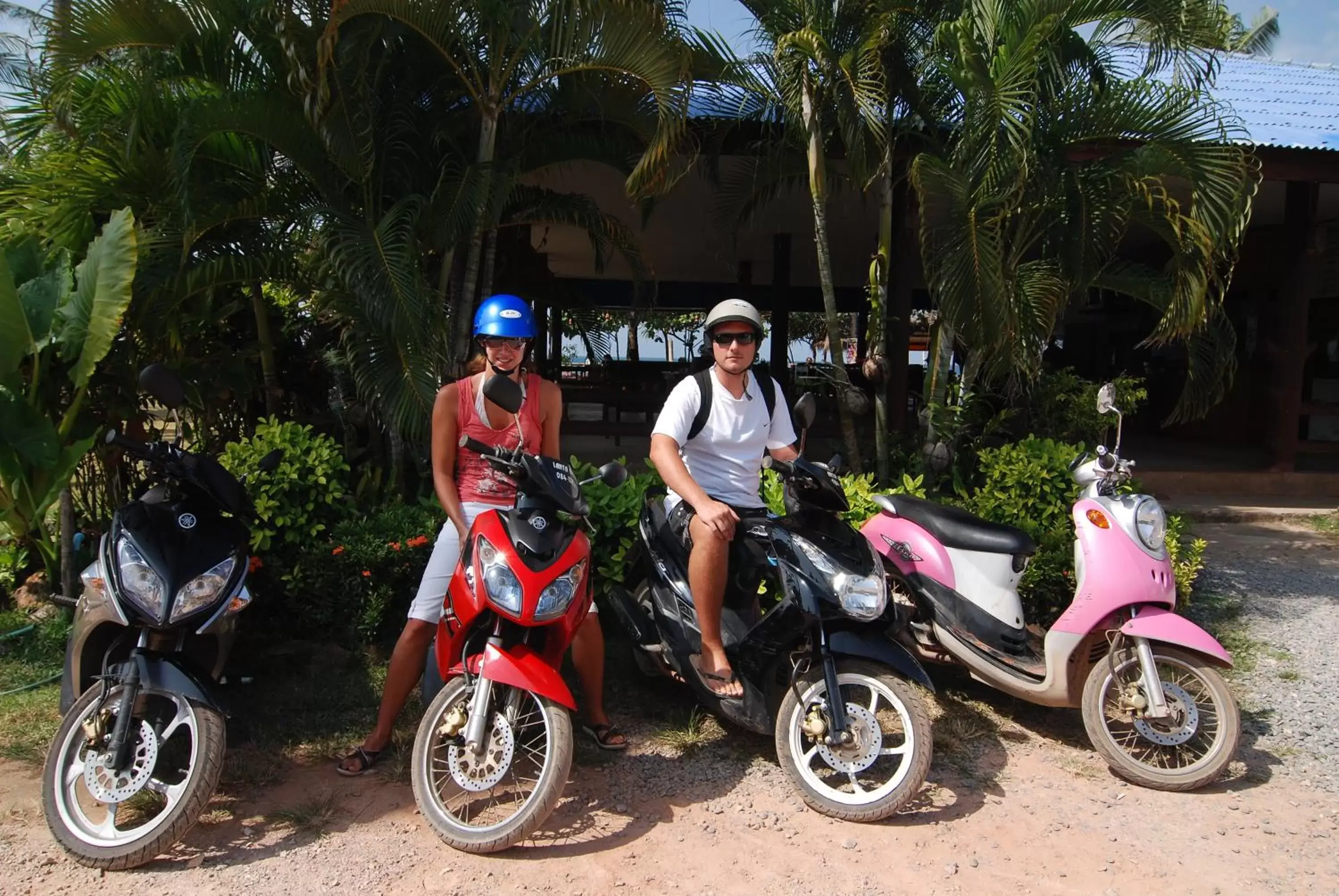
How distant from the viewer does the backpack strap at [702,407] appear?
3219 millimetres

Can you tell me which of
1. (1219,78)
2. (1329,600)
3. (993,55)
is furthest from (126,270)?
(1219,78)

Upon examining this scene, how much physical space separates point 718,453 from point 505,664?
1.14m

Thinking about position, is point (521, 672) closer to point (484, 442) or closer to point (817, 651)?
point (484, 442)

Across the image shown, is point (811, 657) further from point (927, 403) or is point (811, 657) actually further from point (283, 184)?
point (283, 184)

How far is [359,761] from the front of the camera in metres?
→ 3.11

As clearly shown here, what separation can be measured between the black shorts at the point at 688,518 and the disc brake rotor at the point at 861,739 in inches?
28.4

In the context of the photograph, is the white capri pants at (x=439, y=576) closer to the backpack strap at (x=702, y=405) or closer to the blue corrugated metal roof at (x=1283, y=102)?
the backpack strap at (x=702, y=405)

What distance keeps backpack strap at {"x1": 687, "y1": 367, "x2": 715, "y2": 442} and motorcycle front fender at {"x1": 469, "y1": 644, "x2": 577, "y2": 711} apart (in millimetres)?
989

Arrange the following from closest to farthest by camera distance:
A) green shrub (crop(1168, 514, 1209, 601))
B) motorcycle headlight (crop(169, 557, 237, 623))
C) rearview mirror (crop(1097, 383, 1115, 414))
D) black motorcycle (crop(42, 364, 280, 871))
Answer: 1. black motorcycle (crop(42, 364, 280, 871))
2. motorcycle headlight (crop(169, 557, 237, 623))
3. rearview mirror (crop(1097, 383, 1115, 414))
4. green shrub (crop(1168, 514, 1209, 601))

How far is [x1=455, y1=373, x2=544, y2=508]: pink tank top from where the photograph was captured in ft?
10.2

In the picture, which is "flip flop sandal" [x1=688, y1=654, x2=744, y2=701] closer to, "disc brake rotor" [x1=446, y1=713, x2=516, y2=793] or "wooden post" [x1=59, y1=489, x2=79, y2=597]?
"disc brake rotor" [x1=446, y1=713, x2=516, y2=793]

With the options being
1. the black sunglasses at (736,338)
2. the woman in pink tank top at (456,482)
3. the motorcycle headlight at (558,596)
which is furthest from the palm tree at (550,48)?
the motorcycle headlight at (558,596)

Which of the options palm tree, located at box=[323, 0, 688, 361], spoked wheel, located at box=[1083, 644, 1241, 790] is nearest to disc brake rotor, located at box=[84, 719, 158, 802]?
palm tree, located at box=[323, 0, 688, 361]

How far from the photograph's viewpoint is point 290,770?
10.4 feet
